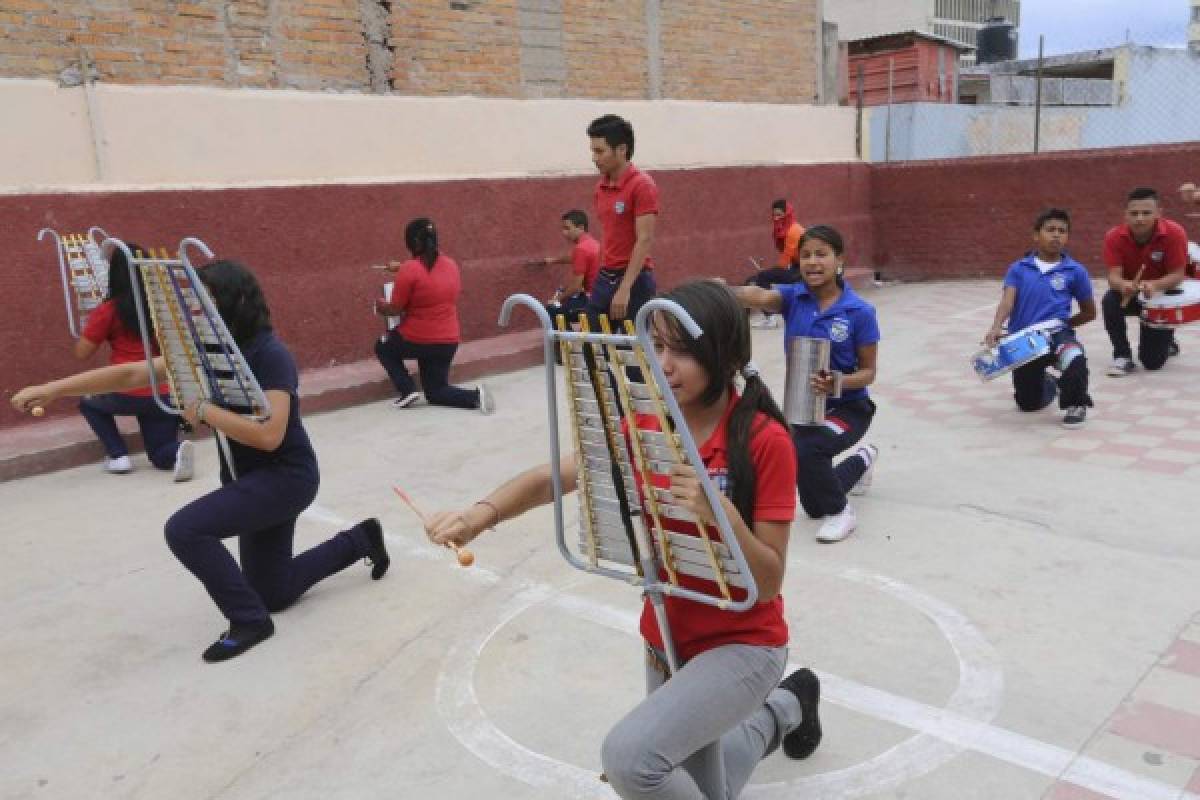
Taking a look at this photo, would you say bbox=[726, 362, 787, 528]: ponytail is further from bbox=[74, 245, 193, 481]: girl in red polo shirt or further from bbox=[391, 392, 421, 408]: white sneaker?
bbox=[391, 392, 421, 408]: white sneaker

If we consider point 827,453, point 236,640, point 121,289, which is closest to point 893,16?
point 121,289

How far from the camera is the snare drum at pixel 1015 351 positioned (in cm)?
600

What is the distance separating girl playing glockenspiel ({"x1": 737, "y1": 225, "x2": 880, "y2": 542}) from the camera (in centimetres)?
453

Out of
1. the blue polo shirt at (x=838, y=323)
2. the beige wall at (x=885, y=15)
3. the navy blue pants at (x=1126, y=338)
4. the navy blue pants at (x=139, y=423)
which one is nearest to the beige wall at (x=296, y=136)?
the navy blue pants at (x=139, y=423)

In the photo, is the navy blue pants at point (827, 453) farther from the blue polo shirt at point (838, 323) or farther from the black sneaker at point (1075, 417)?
the black sneaker at point (1075, 417)

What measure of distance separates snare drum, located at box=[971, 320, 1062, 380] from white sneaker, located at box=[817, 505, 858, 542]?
1996mm

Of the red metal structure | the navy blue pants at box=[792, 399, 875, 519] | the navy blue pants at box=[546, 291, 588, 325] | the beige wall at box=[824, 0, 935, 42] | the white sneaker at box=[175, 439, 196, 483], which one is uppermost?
the beige wall at box=[824, 0, 935, 42]

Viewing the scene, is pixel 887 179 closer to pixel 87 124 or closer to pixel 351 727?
pixel 87 124

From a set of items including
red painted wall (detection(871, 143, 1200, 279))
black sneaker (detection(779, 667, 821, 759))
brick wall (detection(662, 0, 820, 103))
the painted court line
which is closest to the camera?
the painted court line

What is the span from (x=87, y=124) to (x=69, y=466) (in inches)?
94.3

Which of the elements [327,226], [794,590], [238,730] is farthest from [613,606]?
[327,226]

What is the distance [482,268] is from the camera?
933 cm

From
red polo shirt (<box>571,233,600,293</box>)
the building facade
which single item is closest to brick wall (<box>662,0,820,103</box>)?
red polo shirt (<box>571,233,600,293</box>)

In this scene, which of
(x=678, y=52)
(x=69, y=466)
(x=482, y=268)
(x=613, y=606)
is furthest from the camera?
(x=678, y=52)
